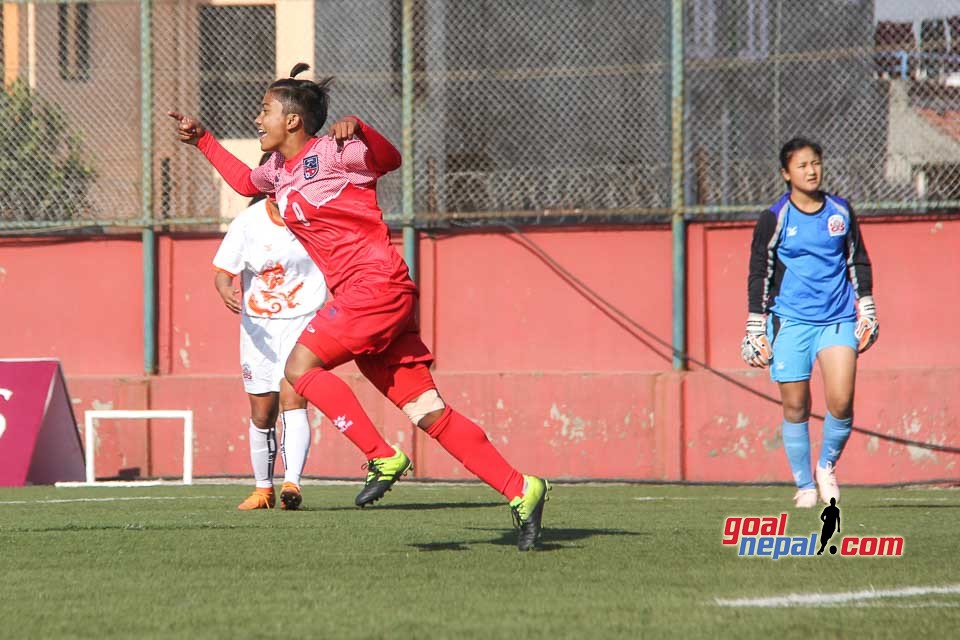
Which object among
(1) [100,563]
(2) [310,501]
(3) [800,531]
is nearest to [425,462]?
(2) [310,501]

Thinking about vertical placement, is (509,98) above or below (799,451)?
above

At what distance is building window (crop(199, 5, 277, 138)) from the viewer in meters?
13.9

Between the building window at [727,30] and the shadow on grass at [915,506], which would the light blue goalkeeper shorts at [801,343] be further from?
the building window at [727,30]

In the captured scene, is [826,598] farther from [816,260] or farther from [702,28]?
[702,28]

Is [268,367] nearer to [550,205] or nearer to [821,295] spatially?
[821,295]

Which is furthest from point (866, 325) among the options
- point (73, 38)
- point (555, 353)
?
point (73, 38)

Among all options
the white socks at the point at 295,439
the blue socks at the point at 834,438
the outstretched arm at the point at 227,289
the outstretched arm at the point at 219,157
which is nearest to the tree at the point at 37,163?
the outstretched arm at the point at 227,289

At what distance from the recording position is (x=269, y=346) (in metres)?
9.34

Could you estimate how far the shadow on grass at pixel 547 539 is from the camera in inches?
255

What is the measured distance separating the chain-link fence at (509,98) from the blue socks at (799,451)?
12.9 ft

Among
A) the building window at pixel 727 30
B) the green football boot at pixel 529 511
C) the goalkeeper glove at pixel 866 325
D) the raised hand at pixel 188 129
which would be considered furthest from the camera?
the building window at pixel 727 30

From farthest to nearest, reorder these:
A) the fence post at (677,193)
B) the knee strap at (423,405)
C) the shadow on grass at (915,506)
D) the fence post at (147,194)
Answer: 1. the fence post at (147,194)
2. the fence post at (677,193)
3. the shadow on grass at (915,506)
4. the knee strap at (423,405)

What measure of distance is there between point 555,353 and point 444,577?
744cm

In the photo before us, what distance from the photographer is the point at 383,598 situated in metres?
4.99
